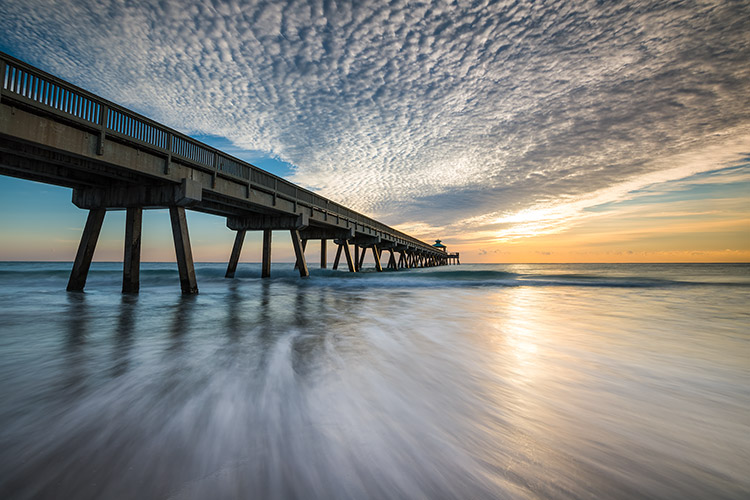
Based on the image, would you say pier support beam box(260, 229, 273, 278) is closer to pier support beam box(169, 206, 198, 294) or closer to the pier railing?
the pier railing

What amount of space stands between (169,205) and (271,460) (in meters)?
13.7

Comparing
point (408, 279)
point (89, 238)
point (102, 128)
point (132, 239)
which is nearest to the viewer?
point (102, 128)

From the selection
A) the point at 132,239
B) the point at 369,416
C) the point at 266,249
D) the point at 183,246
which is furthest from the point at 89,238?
the point at 369,416

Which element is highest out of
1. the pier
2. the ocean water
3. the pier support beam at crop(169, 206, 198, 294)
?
the pier

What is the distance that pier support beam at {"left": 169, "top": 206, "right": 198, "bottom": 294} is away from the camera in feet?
42.4

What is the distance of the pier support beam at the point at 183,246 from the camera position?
42.4ft

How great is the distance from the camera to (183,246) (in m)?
13.0

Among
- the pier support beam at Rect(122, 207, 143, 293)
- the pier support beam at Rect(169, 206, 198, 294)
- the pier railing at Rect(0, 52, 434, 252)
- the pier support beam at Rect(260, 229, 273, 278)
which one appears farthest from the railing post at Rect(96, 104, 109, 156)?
the pier support beam at Rect(260, 229, 273, 278)

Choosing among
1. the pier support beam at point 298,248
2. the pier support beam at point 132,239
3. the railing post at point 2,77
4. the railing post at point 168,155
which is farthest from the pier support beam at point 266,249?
the railing post at point 2,77

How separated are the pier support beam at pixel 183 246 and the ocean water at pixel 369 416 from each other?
23.1ft

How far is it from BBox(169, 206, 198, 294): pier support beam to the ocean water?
7.03 metres

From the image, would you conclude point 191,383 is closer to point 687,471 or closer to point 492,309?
point 687,471

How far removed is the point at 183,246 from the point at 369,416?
43.3ft

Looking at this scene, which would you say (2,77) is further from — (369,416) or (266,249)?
(266,249)
